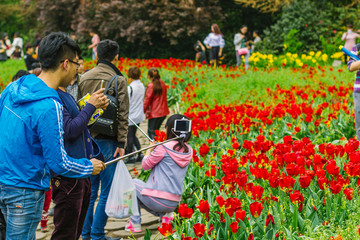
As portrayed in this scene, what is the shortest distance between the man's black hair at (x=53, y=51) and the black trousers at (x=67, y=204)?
0.79m

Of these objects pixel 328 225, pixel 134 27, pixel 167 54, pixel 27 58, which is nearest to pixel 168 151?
pixel 328 225

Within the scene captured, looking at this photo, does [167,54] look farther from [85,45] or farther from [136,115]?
[136,115]

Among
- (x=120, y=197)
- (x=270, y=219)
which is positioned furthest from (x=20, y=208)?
(x=270, y=219)

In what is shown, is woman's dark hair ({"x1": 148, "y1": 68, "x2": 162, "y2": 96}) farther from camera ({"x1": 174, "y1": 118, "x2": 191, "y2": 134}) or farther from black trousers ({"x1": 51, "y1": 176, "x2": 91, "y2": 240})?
black trousers ({"x1": 51, "y1": 176, "x2": 91, "y2": 240})

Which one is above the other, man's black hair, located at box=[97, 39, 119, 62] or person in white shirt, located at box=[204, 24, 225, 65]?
man's black hair, located at box=[97, 39, 119, 62]

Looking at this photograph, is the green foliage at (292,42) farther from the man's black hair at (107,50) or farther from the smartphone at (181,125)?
the smartphone at (181,125)

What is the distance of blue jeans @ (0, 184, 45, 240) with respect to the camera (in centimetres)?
237

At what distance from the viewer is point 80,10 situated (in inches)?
900

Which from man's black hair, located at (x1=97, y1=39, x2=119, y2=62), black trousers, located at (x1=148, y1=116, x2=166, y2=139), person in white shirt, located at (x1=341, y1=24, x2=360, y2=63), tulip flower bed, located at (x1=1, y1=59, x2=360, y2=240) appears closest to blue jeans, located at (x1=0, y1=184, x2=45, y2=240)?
tulip flower bed, located at (x1=1, y1=59, x2=360, y2=240)

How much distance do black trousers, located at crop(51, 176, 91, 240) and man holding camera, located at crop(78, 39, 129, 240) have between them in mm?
1034

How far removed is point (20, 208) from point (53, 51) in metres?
0.88

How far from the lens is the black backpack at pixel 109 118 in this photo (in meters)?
3.89

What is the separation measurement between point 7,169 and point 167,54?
69.0ft

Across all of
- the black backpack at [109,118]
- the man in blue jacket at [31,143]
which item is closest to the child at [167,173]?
the black backpack at [109,118]
